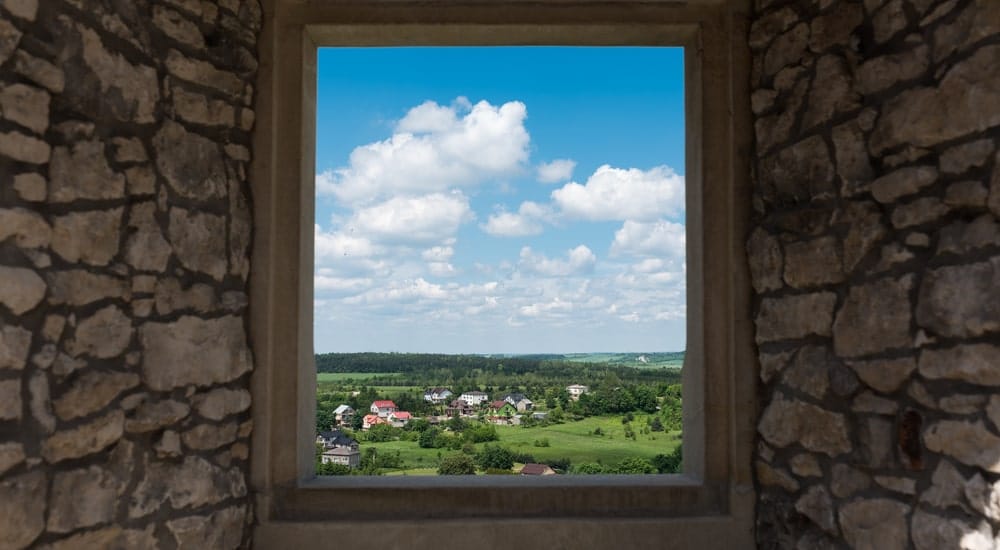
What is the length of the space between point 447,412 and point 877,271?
6.51ft

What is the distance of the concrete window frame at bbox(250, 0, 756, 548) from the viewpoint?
108 inches

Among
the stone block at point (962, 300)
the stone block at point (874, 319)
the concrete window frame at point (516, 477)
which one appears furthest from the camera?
the concrete window frame at point (516, 477)

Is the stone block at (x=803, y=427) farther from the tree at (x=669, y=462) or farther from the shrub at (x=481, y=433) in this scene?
the shrub at (x=481, y=433)

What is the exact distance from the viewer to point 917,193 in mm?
2012

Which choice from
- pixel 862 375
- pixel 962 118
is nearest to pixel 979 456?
pixel 862 375

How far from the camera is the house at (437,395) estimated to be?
11.0 ft

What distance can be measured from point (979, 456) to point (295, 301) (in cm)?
227

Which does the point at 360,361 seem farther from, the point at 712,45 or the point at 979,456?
the point at 979,456

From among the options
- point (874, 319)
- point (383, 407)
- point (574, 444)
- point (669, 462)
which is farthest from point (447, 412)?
point (874, 319)

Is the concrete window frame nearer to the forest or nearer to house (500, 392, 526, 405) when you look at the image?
the forest

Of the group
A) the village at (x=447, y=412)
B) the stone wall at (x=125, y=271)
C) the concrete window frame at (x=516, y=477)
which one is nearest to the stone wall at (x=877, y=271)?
the concrete window frame at (x=516, y=477)

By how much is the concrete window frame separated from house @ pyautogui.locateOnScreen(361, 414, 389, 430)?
0.43 meters

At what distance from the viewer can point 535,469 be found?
3119 millimetres

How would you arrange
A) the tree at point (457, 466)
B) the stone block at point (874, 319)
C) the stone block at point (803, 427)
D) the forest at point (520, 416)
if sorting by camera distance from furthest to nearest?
the forest at point (520, 416) < the tree at point (457, 466) < the stone block at point (803, 427) < the stone block at point (874, 319)
